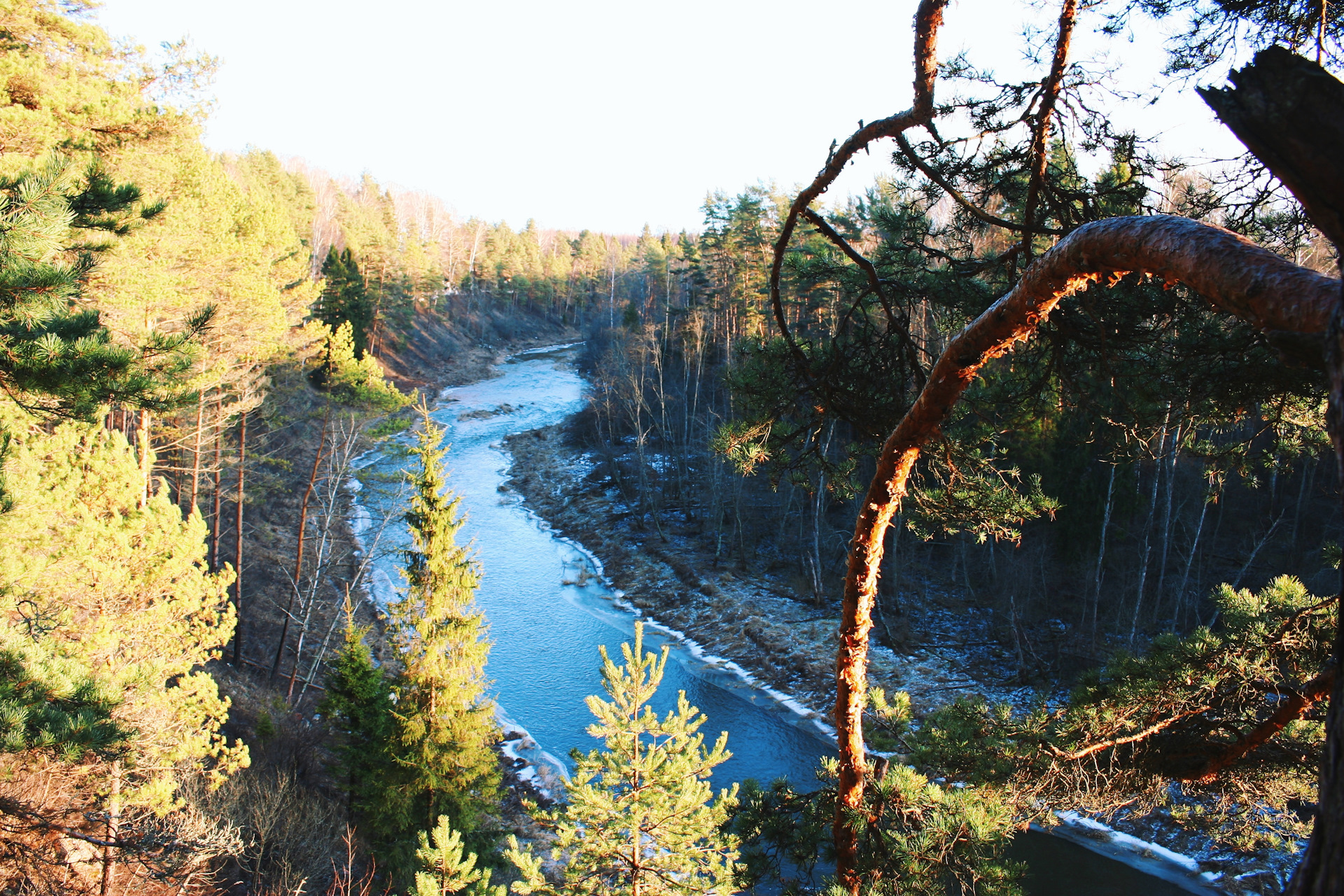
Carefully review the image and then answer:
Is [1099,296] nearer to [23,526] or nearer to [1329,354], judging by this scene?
[1329,354]

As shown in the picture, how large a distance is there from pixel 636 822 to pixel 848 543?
581 cm

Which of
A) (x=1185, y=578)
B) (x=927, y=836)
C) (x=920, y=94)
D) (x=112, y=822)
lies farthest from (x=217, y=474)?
(x=1185, y=578)

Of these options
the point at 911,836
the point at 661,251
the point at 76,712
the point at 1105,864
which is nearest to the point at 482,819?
the point at 76,712

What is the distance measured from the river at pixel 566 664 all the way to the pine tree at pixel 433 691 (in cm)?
80

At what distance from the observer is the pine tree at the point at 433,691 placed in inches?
419

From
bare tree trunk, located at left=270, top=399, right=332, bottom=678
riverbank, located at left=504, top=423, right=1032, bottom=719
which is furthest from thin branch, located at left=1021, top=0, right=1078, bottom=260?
bare tree trunk, located at left=270, top=399, right=332, bottom=678

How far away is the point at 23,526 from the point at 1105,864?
48.4ft

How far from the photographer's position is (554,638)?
18.5 metres

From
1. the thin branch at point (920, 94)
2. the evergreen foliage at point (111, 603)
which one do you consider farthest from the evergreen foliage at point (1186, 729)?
the evergreen foliage at point (111, 603)

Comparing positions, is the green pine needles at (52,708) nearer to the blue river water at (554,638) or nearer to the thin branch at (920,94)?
the thin branch at (920,94)

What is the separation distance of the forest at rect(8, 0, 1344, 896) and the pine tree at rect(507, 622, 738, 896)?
0.04m

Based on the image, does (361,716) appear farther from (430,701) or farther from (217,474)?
(217,474)

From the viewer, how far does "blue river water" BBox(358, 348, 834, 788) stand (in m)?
14.6

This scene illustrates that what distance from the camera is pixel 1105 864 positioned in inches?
442
